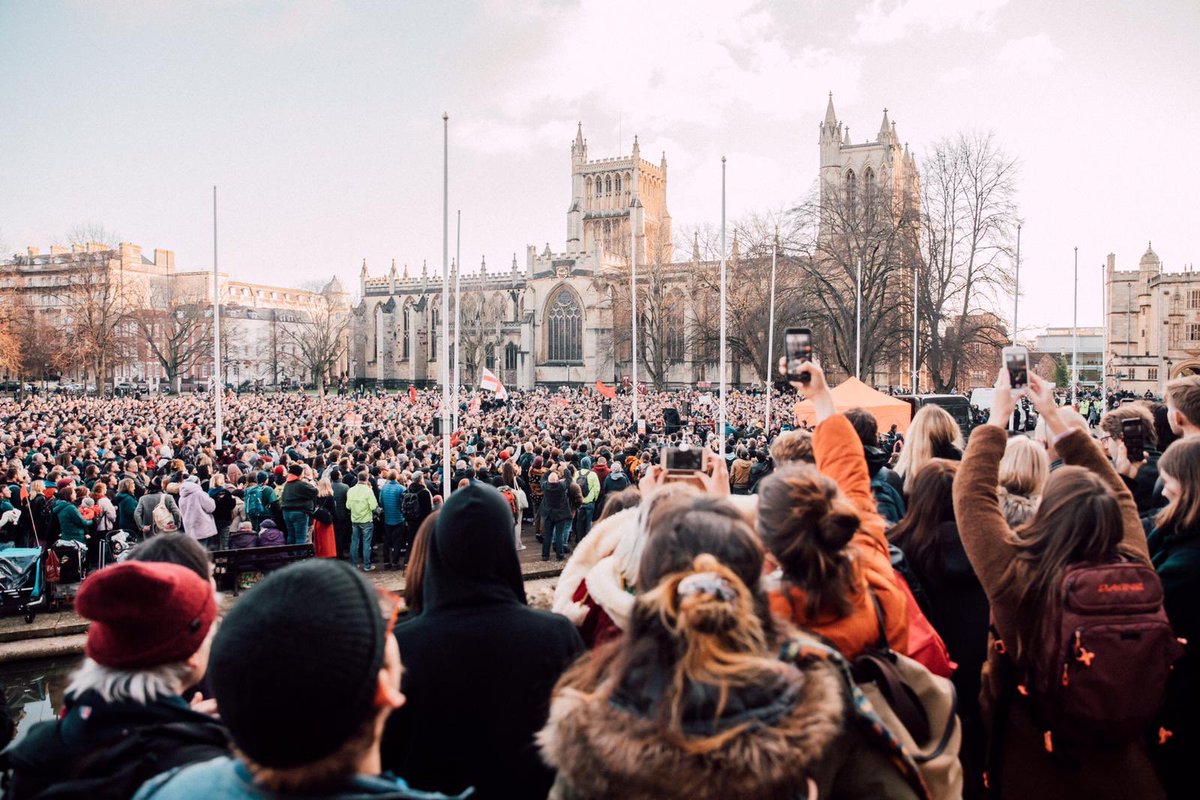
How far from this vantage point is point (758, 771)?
4.94ft

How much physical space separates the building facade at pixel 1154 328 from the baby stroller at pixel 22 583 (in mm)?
62426

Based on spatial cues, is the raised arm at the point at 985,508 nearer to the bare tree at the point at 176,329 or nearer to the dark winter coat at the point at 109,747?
the dark winter coat at the point at 109,747

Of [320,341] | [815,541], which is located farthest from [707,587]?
[320,341]

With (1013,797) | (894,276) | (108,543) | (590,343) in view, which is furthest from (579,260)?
(1013,797)

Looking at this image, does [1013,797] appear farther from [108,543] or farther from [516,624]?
[108,543]

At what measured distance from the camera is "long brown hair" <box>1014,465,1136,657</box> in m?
2.56

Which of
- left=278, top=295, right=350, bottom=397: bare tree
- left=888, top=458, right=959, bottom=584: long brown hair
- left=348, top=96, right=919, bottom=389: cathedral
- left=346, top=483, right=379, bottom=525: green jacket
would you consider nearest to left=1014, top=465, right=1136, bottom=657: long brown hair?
left=888, top=458, right=959, bottom=584: long brown hair

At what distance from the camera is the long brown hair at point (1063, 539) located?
2.56 meters

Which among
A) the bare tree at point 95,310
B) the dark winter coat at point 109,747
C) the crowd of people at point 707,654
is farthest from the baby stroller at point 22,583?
the bare tree at point 95,310

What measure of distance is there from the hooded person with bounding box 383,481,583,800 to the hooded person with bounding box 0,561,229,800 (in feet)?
1.75

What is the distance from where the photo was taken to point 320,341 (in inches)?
2810

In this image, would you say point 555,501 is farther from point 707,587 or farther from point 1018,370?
point 707,587

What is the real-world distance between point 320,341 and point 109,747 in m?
73.5

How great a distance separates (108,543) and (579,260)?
63048 millimetres
